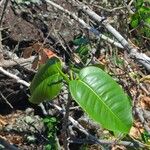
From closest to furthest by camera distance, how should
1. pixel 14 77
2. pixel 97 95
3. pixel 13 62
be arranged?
1. pixel 97 95
2. pixel 14 77
3. pixel 13 62

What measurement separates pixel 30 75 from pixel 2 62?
0.19 metres

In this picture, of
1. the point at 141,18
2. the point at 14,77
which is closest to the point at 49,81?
the point at 14,77

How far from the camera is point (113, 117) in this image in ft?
3.80

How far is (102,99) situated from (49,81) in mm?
185

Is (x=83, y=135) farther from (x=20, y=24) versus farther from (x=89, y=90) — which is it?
(x=89, y=90)

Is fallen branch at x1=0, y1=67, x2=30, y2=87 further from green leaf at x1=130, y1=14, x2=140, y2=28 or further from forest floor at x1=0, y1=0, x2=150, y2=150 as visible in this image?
green leaf at x1=130, y1=14, x2=140, y2=28

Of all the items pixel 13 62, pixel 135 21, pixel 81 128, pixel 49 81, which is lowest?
pixel 81 128

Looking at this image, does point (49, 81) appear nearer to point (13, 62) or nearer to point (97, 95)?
point (97, 95)

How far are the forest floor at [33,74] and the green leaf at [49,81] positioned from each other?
33.2 inches

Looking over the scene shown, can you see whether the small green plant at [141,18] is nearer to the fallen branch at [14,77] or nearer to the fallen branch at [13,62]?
the fallen branch at [13,62]

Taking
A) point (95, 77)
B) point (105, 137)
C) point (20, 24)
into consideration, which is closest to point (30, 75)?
point (20, 24)

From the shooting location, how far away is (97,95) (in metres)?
1.17

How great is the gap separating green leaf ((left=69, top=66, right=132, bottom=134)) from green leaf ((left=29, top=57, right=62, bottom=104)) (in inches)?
3.3

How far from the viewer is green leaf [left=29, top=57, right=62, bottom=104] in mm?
1238
